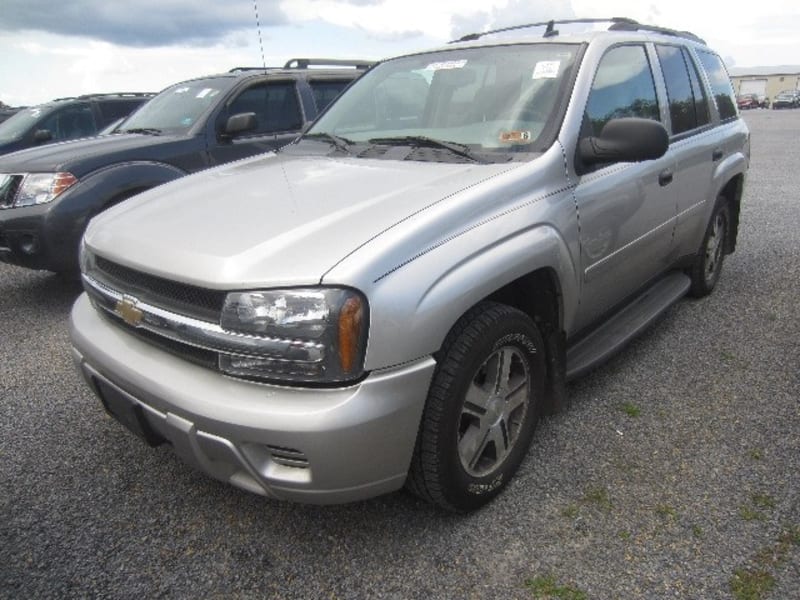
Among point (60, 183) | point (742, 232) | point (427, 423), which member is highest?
point (60, 183)

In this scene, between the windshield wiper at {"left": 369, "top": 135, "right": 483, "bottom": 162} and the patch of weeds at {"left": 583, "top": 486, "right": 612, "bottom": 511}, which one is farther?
the windshield wiper at {"left": 369, "top": 135, "right": 483, "bottom": 162}

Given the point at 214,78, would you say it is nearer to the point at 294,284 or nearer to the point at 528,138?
the point at 528,138

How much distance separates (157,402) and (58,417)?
149 cm

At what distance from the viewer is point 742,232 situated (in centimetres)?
636

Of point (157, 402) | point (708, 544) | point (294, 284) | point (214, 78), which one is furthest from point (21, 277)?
point (708, 544)

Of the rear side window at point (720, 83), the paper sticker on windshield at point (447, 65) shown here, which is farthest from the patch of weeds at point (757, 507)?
the rear side window at point (720, 83)

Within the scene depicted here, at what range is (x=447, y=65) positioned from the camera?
314 centimetres

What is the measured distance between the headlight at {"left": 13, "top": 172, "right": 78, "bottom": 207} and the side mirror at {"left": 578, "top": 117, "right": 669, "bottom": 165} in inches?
145

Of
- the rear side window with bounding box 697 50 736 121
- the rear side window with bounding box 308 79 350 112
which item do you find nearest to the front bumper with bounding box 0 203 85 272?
the rear side window with bounding box 308 79 350 112

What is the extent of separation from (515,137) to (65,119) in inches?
306

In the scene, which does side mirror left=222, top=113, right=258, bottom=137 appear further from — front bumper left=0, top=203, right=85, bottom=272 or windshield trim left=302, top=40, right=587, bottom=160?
windshield trim left=302, top=40, right=587, bottom=160

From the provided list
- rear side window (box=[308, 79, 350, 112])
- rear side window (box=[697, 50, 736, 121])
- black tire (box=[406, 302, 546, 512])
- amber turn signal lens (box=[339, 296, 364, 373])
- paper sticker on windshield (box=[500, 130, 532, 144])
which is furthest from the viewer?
rear side window (box=[308, 79, 350, 112])

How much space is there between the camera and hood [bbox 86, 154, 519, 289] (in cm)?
182

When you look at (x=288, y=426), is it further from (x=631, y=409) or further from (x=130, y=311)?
(x=631, y=409)
